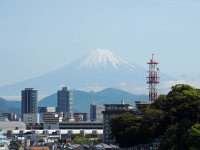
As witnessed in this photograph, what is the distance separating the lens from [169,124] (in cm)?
9919

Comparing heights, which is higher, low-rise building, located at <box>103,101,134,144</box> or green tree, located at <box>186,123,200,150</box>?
low-rise building, located at <box>103,101,134,144</box>

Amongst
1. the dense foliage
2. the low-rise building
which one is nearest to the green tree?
the dense foliage

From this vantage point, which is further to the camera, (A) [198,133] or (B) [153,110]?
(B) [153,110]

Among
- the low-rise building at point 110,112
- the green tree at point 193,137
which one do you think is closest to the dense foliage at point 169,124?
the green tree at point 193,137

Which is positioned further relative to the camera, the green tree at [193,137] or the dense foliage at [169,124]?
the dense foliage at [169,124]

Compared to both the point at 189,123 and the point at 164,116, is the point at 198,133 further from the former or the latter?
the point at 164,116

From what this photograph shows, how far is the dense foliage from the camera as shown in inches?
3516

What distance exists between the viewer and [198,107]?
95.7 metres

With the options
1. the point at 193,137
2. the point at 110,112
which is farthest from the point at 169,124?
the point at 110,112

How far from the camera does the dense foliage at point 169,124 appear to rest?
89.3 metres

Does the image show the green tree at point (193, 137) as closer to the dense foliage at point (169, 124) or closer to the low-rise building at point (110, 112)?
the dense foliage at point (169, 124)

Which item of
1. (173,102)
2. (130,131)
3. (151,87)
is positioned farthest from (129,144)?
(151,87)

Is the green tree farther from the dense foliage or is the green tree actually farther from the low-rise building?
the low-rise building

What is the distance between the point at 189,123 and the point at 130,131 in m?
14.4
